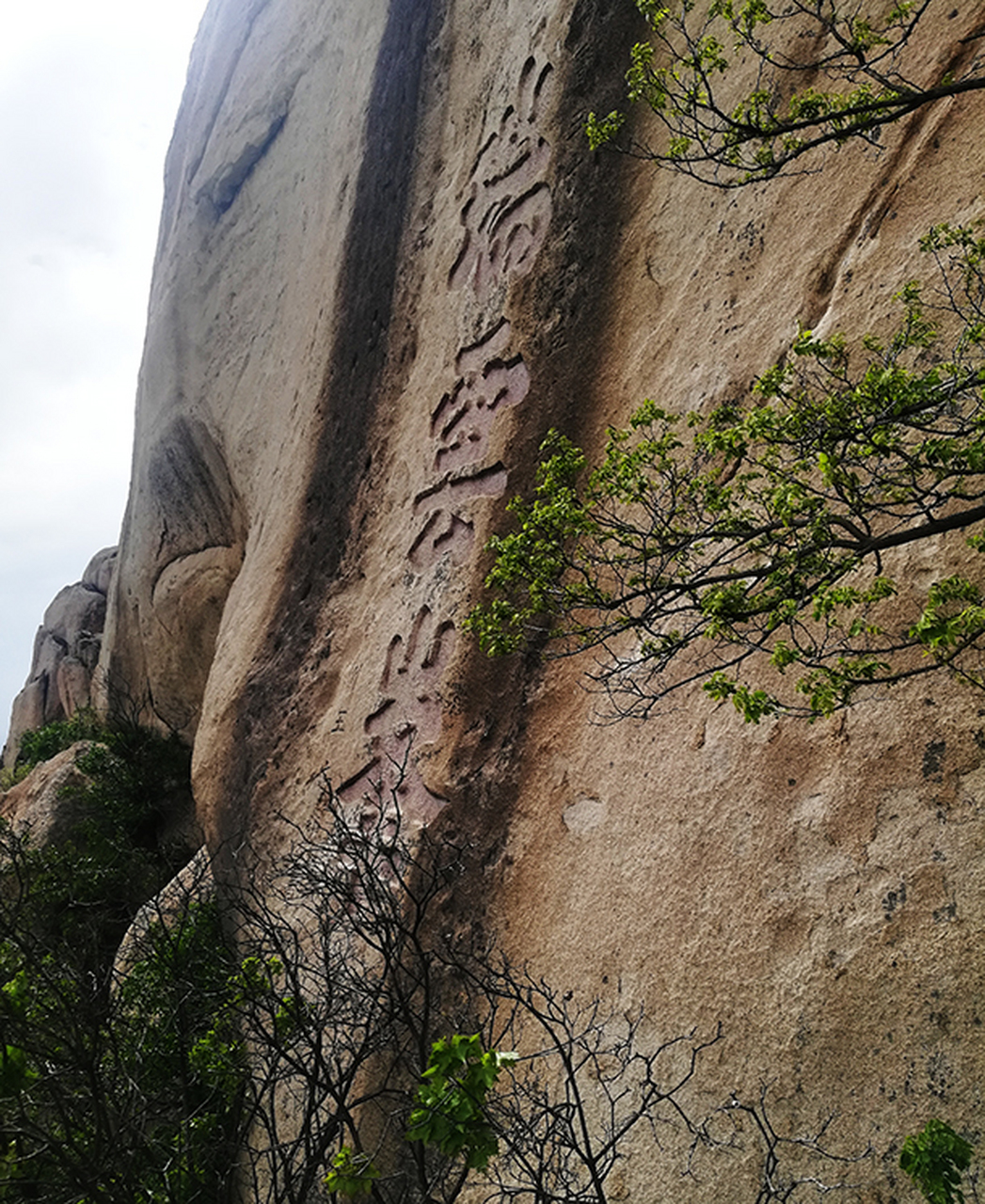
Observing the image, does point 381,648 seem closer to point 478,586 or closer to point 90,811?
point 478,586

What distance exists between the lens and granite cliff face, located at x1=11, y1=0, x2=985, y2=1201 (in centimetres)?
217

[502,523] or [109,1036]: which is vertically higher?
[502,523]

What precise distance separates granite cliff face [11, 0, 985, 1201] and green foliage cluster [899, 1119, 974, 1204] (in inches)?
6.4

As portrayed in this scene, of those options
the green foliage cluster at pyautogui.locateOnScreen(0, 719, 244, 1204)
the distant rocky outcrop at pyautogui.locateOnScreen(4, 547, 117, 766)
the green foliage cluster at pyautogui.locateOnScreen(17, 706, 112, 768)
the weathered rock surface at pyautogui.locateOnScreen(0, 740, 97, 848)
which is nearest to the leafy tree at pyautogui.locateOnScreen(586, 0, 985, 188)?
the green foliage cluster at pyautogui.locateOnScreen(0, 719, 244, 1204)

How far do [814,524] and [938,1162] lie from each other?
1.24m

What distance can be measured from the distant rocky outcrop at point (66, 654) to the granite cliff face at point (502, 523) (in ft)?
21.9

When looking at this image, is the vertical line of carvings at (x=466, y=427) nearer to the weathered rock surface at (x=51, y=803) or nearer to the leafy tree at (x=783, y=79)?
the leafy tree at (x=783, y=79)

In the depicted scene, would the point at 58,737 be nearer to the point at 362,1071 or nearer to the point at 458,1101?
the point at 362,1071

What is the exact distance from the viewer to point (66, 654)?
1330cm

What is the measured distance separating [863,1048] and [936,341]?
6.02ft

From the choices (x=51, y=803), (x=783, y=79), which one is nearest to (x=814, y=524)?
(x=783, y=79)

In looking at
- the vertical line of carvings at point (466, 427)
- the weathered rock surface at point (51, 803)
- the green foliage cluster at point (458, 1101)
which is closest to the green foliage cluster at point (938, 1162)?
the green foliage cluster at point (458, 1101)

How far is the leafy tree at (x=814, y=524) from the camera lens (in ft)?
5.48

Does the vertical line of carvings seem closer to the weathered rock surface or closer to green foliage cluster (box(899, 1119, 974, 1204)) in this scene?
green foliage cluster (box(899, 1119, 974, 1204))
